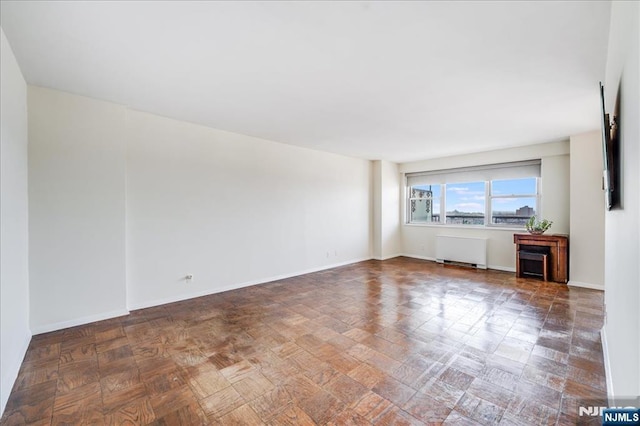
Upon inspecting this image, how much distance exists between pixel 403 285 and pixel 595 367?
2550 mm

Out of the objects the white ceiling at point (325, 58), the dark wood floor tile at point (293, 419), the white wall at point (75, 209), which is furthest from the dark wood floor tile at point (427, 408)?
the white wall at point (75, 209)

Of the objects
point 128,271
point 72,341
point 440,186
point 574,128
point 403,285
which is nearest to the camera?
point 72,341

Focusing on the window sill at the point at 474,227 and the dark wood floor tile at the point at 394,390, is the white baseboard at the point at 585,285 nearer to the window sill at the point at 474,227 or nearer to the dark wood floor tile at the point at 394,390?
the window sill at the point at 474,227

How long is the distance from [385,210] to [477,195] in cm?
209

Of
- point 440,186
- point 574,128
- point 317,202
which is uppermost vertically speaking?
point 574,128

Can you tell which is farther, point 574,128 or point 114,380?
point 574,128

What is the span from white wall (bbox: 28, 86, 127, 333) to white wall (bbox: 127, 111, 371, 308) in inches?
8.3

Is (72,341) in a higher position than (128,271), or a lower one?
lower

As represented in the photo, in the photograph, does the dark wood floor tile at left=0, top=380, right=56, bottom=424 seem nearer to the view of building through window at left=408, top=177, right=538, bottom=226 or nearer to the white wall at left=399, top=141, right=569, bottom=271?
the white wall at left=399, top=141, right=569, bottom=271

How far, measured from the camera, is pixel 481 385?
80.1 inches

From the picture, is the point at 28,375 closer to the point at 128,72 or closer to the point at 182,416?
the point at 182,416

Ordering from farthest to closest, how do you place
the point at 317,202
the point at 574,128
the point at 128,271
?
the point at 317,202 → the point at 574,128 → the point at 128,271

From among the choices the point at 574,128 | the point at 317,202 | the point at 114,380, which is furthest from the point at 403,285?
the point at 114,380

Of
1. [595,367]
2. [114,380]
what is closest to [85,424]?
[114,380]
